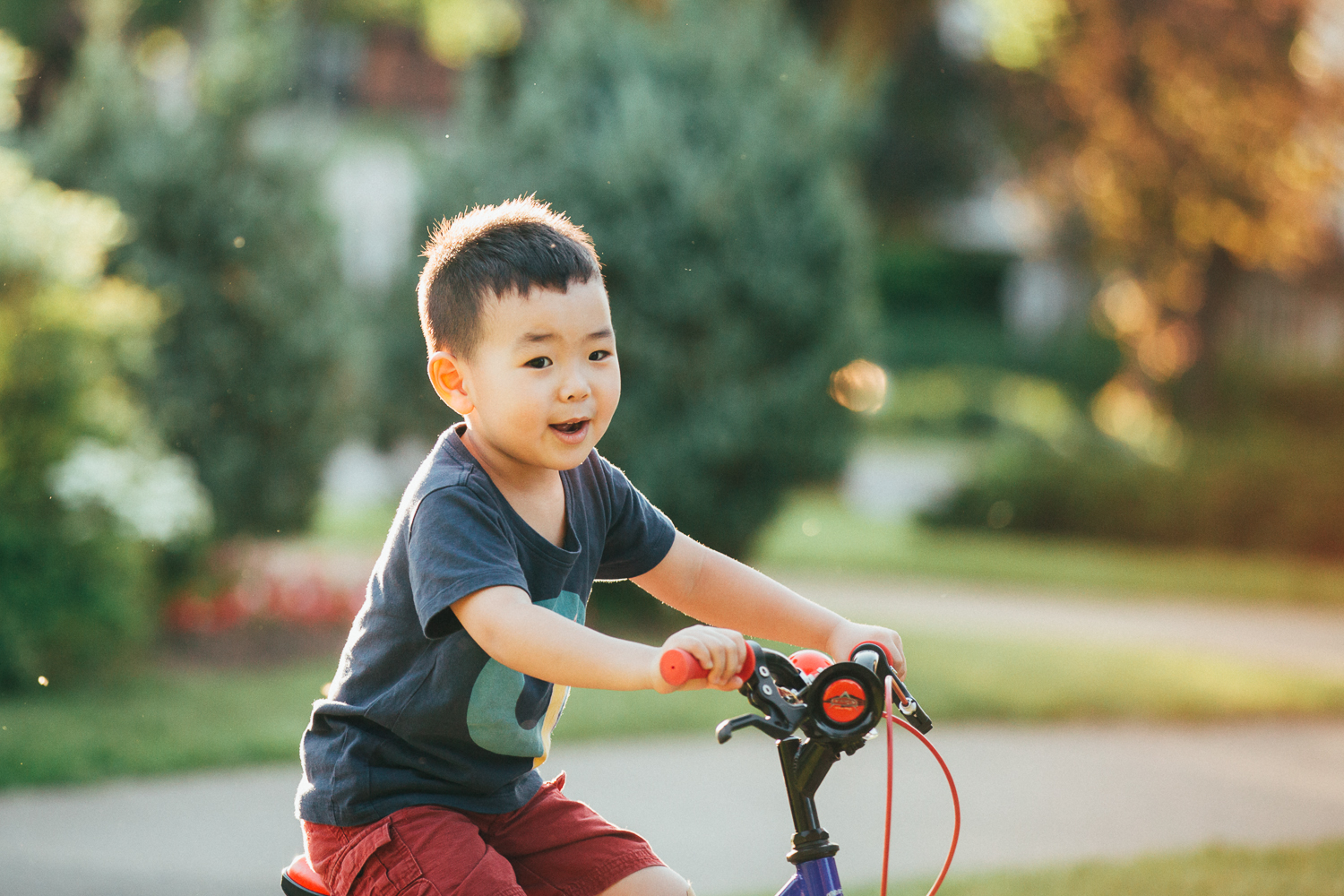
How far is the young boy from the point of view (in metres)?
1.98

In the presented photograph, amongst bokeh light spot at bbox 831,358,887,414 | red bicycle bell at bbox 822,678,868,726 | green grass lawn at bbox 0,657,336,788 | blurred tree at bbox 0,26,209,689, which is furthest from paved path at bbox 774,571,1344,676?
red bicycle bell at bbox 822,678,868,726

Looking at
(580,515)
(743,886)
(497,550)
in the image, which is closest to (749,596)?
(580,515)

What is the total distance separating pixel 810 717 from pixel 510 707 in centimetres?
51

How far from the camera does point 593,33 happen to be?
7555 millimetres

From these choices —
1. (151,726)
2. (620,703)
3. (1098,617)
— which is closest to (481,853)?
(151,726)

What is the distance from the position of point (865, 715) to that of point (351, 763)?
80 centimetres

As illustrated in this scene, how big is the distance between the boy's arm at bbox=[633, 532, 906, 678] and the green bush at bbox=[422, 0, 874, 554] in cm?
473

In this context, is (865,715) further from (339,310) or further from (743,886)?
(339,310)

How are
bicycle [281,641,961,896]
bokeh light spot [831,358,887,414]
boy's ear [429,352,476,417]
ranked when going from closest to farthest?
bicycle [281,641,961,896] < boy's ear [429,352,476,417] < bokeh light spot [831,358,887,414]

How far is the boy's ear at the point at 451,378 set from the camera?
2129mm

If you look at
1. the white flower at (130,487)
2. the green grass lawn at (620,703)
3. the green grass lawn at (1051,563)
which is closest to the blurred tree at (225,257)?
the white flower at (130,487)

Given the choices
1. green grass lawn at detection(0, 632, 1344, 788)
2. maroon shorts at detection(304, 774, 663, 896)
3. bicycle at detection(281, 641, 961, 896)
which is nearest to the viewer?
bicycle at detection(281, 641, 961, 896)

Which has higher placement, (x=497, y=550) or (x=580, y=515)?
(x=580, y=515)

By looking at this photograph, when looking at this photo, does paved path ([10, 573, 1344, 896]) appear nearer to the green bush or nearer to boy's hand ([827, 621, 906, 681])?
the green bush
